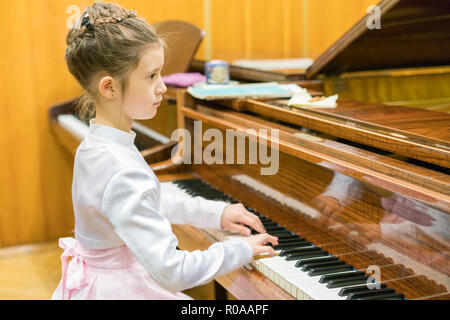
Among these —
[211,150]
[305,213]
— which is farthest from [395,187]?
[211,150]

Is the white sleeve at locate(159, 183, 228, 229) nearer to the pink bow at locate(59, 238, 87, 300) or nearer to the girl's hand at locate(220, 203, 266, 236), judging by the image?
the girl's hand at locate(220, 203, 266, 236)

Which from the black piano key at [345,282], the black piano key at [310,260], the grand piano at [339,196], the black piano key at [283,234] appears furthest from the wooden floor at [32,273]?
the black piano key at [345,282]

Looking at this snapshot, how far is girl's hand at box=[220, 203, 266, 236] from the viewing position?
1691 millimetres

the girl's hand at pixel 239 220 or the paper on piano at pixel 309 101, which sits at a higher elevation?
the paper on piano at pixel 309 101

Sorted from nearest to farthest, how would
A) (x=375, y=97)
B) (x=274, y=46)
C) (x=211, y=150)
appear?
(x=211, y=150)
(x=375, y=97)
(x=274, y=46)

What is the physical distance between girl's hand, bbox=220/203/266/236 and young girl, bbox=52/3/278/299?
16 cm

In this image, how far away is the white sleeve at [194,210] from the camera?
67.8 inches

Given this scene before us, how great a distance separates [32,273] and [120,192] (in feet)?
9.04

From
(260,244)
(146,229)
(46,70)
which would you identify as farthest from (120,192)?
(46,70)

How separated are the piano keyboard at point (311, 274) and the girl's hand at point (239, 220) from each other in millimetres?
32

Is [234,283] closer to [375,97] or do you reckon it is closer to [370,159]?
[370,159]

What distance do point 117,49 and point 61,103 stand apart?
8.89ft

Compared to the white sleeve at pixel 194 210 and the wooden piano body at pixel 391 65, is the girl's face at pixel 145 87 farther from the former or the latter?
the wooden piano body at pixel 391 65

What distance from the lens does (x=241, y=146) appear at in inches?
80.2
